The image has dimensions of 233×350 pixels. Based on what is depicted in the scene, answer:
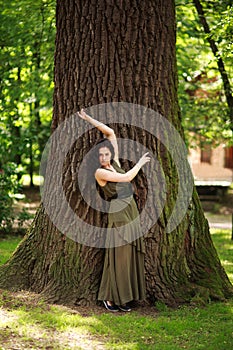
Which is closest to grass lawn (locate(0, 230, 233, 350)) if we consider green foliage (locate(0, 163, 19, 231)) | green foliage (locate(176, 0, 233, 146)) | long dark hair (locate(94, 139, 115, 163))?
long dark hair (locate(94, 139, 115, 163))

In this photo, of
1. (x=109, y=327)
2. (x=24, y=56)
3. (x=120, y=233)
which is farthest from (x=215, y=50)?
(x=109, y=327)

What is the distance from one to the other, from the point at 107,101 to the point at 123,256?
1737 millimetres

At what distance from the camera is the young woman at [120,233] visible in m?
6.22

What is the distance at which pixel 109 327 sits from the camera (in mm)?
5633

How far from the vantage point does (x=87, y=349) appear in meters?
5.07

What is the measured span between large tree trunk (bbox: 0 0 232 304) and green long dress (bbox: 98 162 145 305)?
0.16 meters

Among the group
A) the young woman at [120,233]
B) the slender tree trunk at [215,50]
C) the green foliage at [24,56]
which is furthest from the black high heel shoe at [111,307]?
the slender tree trunk at [215,50]

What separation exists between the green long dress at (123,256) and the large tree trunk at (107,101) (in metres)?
0.16

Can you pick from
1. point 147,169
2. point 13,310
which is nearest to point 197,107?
point 147,169

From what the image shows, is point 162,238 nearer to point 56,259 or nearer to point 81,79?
point 56,259

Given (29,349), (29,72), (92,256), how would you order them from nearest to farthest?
(29,349) < (92,256) < (29,72)

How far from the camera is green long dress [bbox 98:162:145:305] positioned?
6230mm

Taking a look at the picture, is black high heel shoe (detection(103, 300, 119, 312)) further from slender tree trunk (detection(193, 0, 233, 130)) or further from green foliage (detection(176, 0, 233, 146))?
green foliage (detection(176, 0, 233, 146))

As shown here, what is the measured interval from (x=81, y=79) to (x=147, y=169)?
4.16ft
